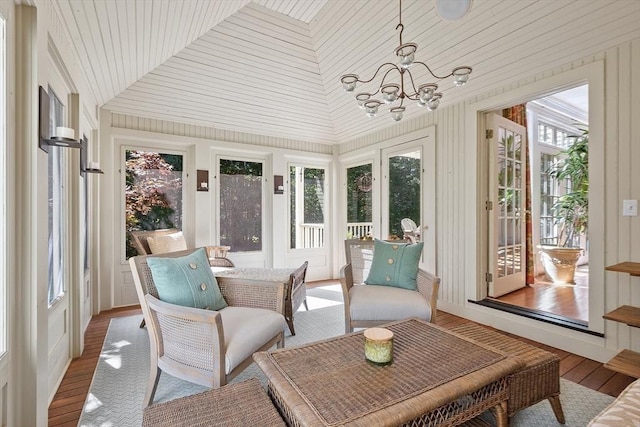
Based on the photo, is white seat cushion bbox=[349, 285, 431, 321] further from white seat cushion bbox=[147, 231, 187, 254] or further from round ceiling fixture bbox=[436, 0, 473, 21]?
white seat cushion bbox=[147, 231, 187, 254]

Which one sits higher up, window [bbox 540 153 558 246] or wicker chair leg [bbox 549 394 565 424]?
window [bbox 540 153 558 246]

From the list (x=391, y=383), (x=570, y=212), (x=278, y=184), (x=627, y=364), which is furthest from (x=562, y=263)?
(x=391, y=383)

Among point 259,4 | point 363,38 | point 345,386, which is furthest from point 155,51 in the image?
point 345,386

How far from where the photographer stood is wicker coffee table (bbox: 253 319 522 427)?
3.74 ft


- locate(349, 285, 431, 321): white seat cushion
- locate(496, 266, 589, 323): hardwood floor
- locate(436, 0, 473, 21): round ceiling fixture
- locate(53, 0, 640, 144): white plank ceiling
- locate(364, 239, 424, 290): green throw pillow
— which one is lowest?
locate(496, 266, 589, 323): hardwood floor

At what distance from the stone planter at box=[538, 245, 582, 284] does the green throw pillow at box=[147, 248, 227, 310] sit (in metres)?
4.85

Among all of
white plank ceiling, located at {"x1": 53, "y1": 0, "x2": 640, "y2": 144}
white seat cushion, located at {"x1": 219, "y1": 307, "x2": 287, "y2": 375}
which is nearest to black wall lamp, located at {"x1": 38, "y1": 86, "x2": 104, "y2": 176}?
white plank ceiling, located at {"x1": 53, "y1": 0, "x2": 640, "y2": 144}

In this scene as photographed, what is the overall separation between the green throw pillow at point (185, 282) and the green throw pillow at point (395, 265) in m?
1.46

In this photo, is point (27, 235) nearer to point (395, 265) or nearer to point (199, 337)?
point (199, 337)

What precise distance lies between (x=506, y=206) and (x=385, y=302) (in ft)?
7.83

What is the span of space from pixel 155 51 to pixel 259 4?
118 centimetres

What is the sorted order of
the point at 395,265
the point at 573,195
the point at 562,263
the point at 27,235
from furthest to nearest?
the point at 573,195 → the point at 562,263 → the point at 395,265 → the point at 27,235

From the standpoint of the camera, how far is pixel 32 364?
1447mm

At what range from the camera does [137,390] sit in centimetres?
206
